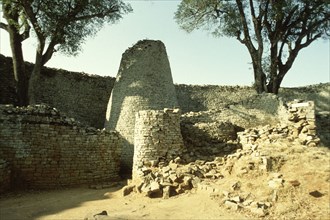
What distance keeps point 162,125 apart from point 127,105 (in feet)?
13.0

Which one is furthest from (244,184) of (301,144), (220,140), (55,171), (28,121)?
(28,121)

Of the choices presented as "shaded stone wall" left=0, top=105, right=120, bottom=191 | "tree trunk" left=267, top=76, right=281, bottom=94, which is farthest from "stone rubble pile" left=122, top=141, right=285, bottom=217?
"tree trunk" left=267, top=76, right=281, bottom=94

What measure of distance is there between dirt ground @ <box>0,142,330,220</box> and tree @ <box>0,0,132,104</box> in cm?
651

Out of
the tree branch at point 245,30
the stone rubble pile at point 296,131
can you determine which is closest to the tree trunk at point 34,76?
the stone rubble pile at point 296,131

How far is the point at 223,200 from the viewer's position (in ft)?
22.7

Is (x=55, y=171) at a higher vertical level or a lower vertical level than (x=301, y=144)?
lower

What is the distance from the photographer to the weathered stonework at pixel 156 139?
9602 mm

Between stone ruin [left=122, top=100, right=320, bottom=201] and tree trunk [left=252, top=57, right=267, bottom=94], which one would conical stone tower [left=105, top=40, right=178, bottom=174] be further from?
tree trunk [left=252, top=57, right=267, bottom=94]

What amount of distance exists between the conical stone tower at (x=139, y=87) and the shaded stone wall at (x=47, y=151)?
1849mm

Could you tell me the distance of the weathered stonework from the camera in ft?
31.5

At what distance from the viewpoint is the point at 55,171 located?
33.7ft

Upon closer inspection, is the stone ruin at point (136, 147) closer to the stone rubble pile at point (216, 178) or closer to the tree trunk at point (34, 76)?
the stone rubble pile at point (216, 178)

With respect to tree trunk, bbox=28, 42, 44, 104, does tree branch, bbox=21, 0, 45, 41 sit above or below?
above

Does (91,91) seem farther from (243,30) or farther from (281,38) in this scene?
(281,38)
